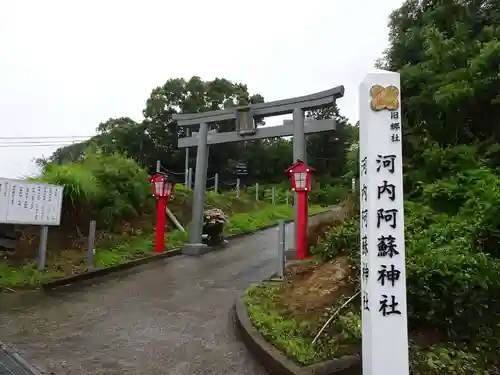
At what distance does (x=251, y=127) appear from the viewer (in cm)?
1276

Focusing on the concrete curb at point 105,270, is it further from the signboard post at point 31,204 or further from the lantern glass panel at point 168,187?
the lantern glass panel at point 168,187

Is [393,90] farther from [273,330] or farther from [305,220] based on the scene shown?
[305,220]

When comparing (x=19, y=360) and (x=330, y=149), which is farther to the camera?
(x=330, y=149)

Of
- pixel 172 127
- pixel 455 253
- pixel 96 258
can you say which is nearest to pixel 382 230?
pixel 455 253

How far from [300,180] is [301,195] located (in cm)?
35

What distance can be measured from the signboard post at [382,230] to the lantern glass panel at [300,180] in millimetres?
6289

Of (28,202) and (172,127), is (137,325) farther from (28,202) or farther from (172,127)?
(172,127)

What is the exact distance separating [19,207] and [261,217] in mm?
12540

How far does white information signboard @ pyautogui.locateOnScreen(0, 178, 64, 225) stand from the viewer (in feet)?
26.1

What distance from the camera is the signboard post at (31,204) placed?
795 cm

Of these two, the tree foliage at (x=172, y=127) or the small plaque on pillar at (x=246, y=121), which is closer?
the small plaque on pillar at (x=246, y=121)

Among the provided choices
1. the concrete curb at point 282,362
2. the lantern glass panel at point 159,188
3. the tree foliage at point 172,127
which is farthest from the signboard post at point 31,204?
the tree foliage at point 172,127

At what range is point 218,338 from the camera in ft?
17.4

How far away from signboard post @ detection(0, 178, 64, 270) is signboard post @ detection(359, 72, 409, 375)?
707 centimetres
